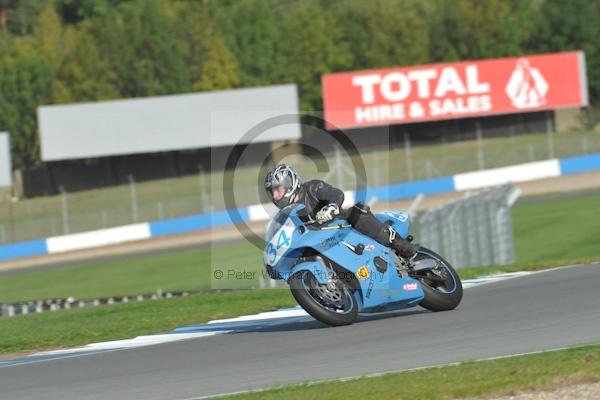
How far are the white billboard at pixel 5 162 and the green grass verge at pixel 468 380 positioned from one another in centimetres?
3890

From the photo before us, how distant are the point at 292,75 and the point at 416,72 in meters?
13.9

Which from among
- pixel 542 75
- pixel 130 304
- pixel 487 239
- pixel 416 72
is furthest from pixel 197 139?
pixel 130 304

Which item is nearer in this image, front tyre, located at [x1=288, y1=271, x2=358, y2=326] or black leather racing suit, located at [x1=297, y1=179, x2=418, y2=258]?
front tyre, located at [x1=288, y1=271, x2=358, y2=326]

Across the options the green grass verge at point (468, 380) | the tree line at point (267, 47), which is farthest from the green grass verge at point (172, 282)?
the tree line at point (267, 47)

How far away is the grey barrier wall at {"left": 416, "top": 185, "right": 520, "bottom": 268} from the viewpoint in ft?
63.0

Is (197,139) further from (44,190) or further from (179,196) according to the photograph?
(44,190)

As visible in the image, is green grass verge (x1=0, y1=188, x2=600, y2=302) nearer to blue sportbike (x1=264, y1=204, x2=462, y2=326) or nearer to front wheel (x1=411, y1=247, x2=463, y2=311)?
front wheel (x1=411, y1=247, x2=463, y2=311)

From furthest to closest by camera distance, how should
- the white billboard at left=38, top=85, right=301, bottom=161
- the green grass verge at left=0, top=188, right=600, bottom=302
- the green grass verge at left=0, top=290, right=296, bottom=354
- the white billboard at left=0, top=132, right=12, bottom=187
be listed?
the white billboard at left=38, top=85, right=301, bottom=161, the white billboard at left=0, top=132, right=12, bottom=187, the green grass verge at left=0, top=188, right=600, bottom=302, the green grass verge at left=0, top=290, right=296, bottom=354

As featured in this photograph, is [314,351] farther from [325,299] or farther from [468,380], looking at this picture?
[468,380]

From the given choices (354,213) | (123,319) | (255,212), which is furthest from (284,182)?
(255,212)

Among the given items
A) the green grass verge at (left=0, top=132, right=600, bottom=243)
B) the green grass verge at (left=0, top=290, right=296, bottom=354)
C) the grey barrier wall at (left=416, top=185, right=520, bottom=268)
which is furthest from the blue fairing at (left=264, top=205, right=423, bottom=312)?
the green grass verge at (left=0, top=132, right=600, bottom=243)

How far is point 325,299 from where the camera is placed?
9820 mm

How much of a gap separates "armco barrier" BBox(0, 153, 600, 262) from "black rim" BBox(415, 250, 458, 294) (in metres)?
26.4

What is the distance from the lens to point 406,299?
400 inches
